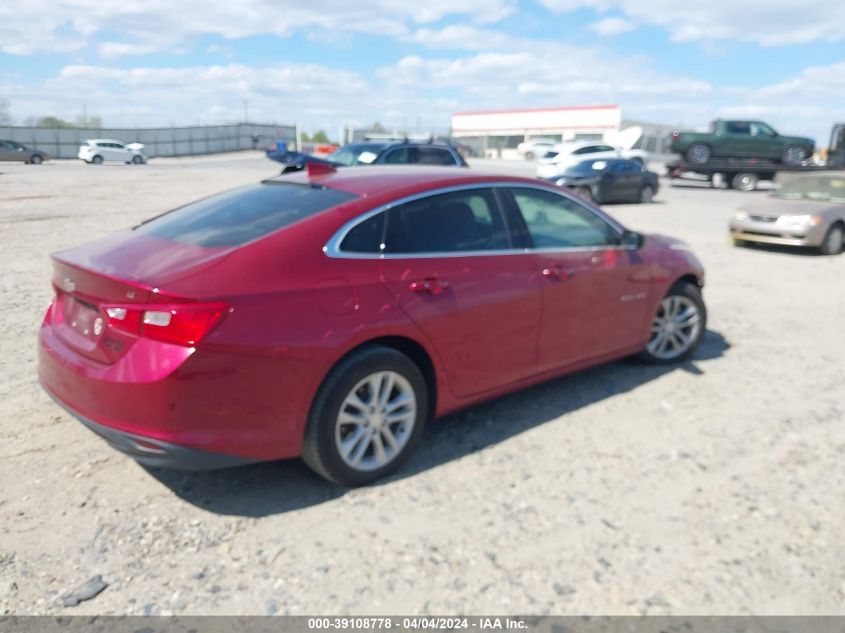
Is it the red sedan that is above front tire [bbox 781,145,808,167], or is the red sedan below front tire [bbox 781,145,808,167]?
below

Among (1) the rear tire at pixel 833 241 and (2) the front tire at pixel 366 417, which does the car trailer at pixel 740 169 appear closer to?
(1) the rear tire at pixel 833 241

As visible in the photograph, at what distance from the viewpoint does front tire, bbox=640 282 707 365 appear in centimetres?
551

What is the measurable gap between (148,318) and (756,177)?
93.2 ft

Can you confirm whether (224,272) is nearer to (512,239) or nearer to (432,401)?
(432,401)

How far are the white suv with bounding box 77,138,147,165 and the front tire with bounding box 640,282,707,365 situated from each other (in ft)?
155

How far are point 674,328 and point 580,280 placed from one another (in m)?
1.42

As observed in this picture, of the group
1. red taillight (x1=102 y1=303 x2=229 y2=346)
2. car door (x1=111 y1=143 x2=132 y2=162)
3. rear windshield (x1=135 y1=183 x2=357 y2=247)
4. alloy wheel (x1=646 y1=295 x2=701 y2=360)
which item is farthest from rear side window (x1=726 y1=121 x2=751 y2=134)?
car door (x1=111 y1=143 x2=132 y2=162)

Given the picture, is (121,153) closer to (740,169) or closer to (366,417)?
(740,169)

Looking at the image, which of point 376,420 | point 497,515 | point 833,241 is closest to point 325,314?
point 376,420

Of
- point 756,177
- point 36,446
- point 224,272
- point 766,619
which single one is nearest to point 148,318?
point 224,272

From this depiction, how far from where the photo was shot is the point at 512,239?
4316 mm

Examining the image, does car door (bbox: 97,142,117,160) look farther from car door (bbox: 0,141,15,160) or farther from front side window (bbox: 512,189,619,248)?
front side window (bbox: 512,189,619,248)

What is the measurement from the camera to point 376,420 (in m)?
3.64

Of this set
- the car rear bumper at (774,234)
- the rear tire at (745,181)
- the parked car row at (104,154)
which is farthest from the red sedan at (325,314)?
the parked car row at (104,154)
